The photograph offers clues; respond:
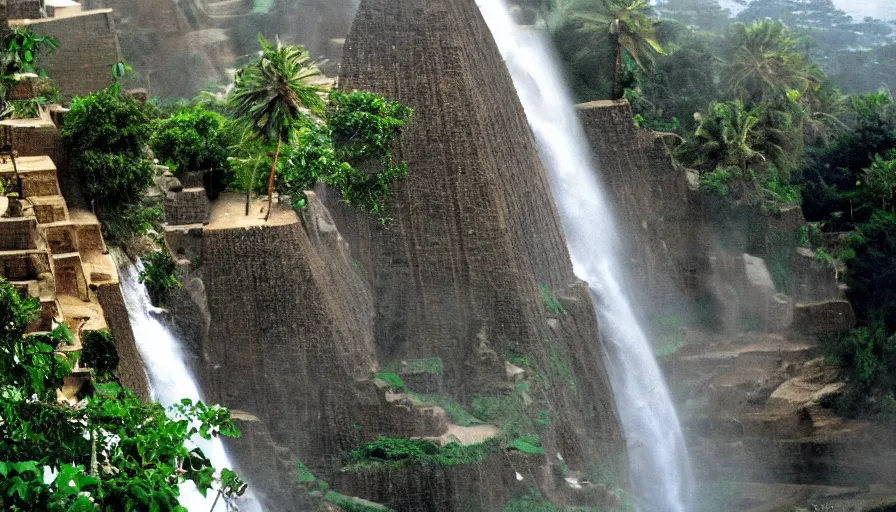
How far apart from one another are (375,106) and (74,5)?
29.6ft

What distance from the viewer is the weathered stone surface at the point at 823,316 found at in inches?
2112

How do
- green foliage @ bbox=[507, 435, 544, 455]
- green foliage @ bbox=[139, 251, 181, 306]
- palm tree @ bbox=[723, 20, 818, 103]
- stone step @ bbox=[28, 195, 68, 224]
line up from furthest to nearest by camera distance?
1. palm tree @ bbox=[723, 20, 818, 103]
2. green foliage @ bbox=[507, 435, 544, 455]
3. green foliage @ bbox=[139, 251, 181, 306]
4. stone step @ bbox=[28, 195, 68, 224]

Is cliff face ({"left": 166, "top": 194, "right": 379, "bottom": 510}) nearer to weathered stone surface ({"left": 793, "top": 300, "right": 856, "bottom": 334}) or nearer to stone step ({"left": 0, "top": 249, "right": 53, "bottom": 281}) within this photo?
stone step ({"left": 0, "top": 249, "right": 53, "bottom": 281})

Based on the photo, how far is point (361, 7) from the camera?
41906mm

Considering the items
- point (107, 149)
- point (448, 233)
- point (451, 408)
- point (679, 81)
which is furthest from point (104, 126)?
point (679, 81)

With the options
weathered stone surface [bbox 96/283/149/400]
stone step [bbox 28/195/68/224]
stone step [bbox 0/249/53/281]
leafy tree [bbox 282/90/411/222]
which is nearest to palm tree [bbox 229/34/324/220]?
leafy tree [bbox 282/90/411/222]

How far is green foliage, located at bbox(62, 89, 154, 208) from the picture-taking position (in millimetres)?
33906

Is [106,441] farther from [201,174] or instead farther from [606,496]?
[606,496]

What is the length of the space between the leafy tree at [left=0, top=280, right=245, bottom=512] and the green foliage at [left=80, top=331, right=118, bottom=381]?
5.90 m

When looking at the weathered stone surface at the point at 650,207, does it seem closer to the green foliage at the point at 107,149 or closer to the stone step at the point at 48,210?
the green foliage at the point at 107,149

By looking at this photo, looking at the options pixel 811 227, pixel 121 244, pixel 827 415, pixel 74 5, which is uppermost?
pixel 74 5

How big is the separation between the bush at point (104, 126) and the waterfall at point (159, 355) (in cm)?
252

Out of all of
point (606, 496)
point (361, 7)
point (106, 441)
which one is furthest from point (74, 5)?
point (106, 441)

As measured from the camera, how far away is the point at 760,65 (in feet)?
198
